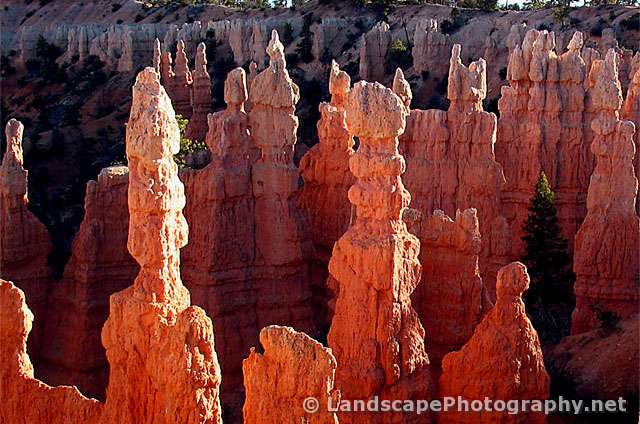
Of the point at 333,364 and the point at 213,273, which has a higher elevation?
the point at 213,273

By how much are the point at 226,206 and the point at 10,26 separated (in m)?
65.6

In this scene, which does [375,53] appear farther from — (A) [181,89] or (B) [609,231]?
(B) [609,231]

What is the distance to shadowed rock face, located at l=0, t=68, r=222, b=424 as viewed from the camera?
1037 centimetres

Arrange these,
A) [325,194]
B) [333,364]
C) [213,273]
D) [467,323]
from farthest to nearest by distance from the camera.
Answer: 1. [325,194]
2. [213,273]
3. [467,323]
4. [333,364]

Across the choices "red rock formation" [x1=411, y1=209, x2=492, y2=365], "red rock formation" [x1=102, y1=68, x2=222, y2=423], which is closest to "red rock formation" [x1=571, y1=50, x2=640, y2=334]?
"red rock formation" [x1=411, y1=209, x2=492, y2=365]

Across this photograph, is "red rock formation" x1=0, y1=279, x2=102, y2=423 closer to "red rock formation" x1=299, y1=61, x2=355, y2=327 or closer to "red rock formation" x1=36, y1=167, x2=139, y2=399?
"red rock formation" x1=36, y1=167, x2=139, y2=399

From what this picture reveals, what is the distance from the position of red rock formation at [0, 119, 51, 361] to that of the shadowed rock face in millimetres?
8600

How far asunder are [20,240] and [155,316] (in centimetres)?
943

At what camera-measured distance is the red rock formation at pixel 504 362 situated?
12539 mm

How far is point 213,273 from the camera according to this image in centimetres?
1833

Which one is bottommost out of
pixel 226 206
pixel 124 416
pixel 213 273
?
pixel 124 416

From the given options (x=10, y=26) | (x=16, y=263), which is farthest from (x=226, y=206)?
(x=10, y=26)

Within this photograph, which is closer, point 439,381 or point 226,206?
point 439,381

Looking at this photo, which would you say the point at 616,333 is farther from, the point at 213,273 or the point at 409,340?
the point at 213,273
